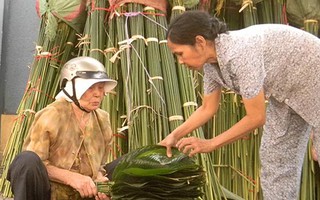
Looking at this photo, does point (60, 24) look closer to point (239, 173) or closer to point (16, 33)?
point (16, 33)

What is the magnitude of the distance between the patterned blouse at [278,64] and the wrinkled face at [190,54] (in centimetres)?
7

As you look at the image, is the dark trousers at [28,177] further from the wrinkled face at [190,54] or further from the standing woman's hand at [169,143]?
the wrinkled face at [190,54]

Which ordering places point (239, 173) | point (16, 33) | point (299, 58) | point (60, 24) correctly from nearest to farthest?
point (299, 58), point (239, 173), point (60, 24), point (16, 33)

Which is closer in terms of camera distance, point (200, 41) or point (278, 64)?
point (200, 41)

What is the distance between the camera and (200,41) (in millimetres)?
1670

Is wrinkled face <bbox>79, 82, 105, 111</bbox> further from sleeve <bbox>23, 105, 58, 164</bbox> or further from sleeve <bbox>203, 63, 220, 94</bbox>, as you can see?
sleeve <bbox>203, 63, 220, 94</bbox>

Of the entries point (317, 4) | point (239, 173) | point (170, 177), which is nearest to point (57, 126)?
point (170, 177)

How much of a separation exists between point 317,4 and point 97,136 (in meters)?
1.88

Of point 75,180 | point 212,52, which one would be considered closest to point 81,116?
point 75,180

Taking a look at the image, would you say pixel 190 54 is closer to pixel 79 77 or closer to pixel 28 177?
pixel 79 77

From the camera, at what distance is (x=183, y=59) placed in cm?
171

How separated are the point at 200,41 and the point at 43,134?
28.3 inches

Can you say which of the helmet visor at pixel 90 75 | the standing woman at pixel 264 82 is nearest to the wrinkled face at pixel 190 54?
the standing woman at pixel 264 82

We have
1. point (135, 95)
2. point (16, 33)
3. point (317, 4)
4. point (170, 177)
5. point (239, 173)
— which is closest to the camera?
point (170, 177)
